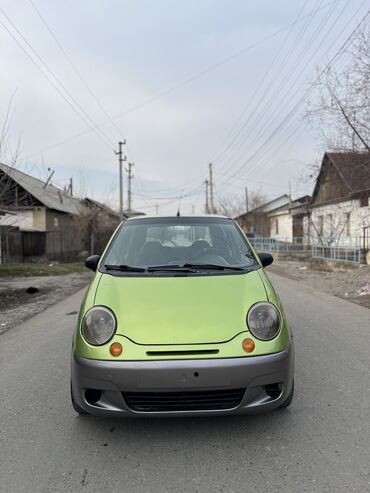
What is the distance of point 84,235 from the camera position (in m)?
31.6

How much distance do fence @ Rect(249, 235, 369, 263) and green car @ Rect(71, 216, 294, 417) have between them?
1426cm

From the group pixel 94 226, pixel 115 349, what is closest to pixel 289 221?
pixel 94 226

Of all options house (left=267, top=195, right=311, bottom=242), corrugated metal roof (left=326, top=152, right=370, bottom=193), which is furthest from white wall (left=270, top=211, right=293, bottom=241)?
corrugated metal roof (left=326, top=152, right=370, bottom=193)

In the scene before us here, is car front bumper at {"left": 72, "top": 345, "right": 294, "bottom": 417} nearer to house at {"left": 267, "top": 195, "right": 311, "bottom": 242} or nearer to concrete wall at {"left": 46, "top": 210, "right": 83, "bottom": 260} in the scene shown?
concrete wall at {"left": 46, "top": 210, "right": 83, "bottom": 260}

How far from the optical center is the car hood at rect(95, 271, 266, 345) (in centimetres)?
290

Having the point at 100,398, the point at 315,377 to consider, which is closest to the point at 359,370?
the point at 315,377

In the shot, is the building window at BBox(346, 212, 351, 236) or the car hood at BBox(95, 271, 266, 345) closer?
the car hood at BBox(95, 271, 266, 345)

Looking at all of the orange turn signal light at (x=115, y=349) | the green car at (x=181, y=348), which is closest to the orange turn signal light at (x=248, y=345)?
the green car at (x=181, y=348)

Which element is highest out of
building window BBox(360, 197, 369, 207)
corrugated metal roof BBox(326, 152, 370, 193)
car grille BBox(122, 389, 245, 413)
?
corrugated metal roof BBox(326, 152, 370, 193)

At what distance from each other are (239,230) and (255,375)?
2013 mm

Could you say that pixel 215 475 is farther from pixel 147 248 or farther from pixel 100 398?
→ pixel 147 248

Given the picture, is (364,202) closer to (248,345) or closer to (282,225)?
(282,225)

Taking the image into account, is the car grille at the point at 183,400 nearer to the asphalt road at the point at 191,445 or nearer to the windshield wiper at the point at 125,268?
the asphalt road at the point at 191,445

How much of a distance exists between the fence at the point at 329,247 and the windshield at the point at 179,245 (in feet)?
43.2
